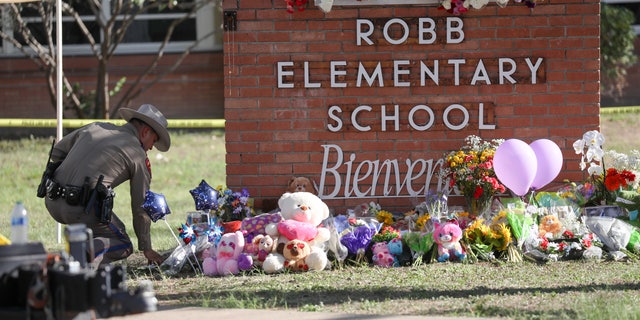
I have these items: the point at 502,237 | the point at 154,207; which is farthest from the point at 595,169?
the point at 154,207

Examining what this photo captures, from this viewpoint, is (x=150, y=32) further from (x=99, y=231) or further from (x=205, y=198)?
(x=99, y=231)

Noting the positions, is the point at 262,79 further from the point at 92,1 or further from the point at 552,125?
the point at 92,1

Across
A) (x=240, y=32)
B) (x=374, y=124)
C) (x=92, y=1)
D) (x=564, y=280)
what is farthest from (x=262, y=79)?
(x=92, y=1)

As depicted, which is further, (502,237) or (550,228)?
(550,228)

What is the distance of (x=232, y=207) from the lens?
30.8ft

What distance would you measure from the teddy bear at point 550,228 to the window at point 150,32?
12274 mm

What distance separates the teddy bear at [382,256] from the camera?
875 centimetres

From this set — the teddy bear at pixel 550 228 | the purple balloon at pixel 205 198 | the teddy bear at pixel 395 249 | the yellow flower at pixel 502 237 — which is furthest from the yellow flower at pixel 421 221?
the purple balloon at pixel 205 198

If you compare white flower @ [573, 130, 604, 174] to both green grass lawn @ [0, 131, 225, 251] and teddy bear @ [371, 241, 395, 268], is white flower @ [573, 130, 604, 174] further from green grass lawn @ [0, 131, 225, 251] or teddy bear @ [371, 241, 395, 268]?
green grass lawn @ [0, 131, 225, 251]

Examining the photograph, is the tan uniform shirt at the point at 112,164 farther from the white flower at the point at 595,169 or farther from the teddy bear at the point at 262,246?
the white flower at the point at 595,169

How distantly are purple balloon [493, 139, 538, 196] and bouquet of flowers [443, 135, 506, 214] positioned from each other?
0.35 ft

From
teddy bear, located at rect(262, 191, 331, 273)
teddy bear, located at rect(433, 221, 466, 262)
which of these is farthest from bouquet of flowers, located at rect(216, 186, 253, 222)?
teddy bear, located at rect(433, 221, 466, 262)

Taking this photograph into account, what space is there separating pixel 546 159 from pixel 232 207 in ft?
9.08

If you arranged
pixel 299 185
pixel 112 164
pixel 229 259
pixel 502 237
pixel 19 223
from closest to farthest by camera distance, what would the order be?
pixel 19 223
pixel 112 164
pixel 229 259
pixel 502 237
pixel 299 185
